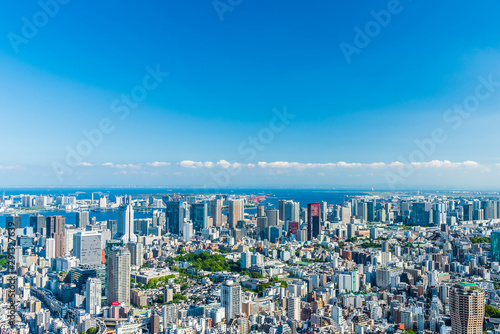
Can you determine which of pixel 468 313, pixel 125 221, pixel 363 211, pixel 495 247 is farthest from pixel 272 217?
pixel 468 313

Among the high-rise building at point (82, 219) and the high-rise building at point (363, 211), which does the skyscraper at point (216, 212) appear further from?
the high-rise building at point (363, 211)

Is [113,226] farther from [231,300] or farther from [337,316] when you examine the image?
[337,316]

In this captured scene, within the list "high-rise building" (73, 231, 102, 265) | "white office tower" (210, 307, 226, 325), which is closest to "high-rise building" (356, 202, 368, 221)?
"high-rise building" (73, 231, 102, 265)

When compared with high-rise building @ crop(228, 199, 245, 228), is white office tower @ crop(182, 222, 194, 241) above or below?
below

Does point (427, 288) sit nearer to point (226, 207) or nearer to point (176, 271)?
point (176, 271)

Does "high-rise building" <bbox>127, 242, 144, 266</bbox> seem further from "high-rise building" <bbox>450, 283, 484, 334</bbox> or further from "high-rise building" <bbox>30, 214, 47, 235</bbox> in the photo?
"high-rise building" <bbox>450, 283, 484, 334</bbox>
